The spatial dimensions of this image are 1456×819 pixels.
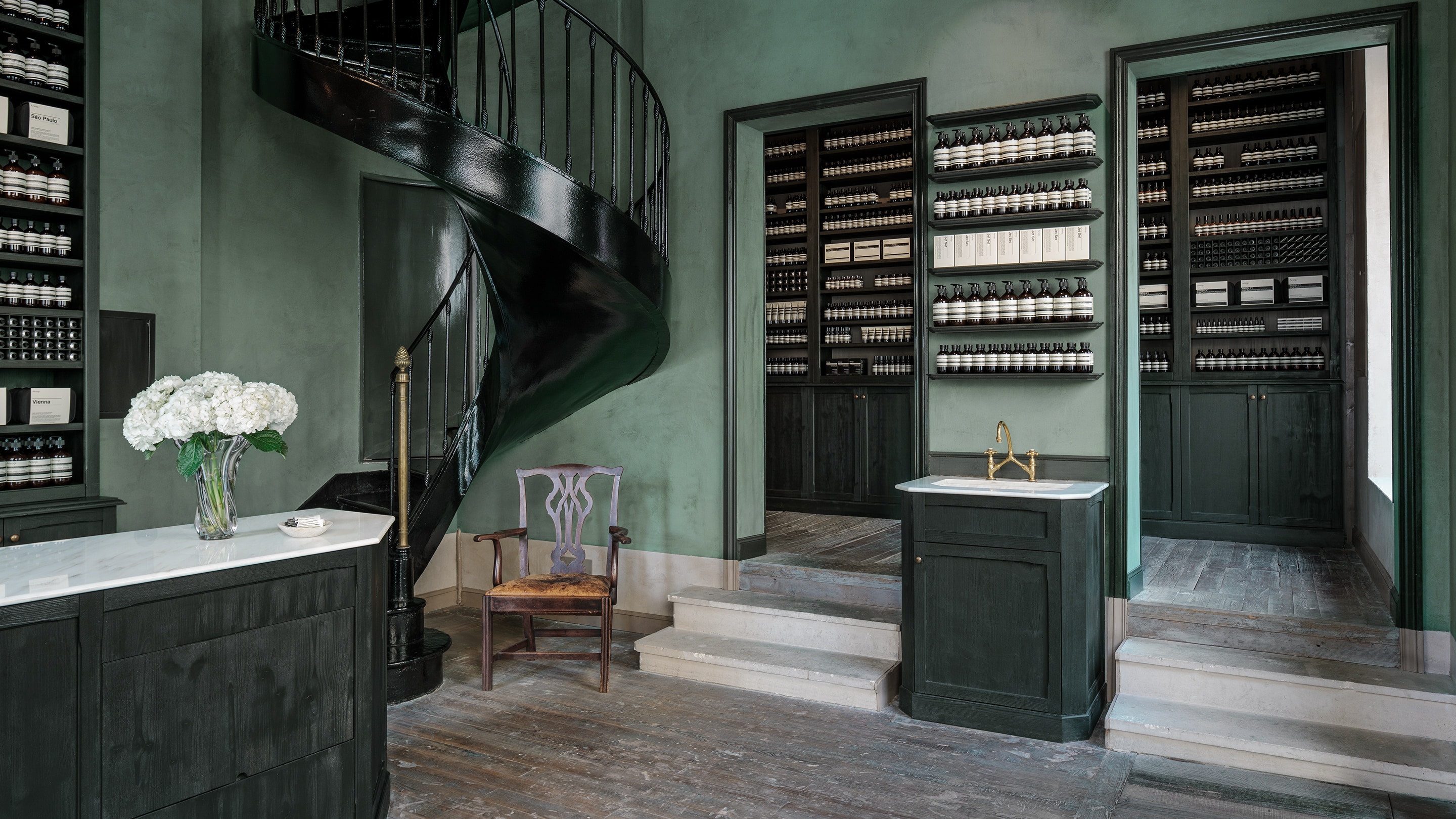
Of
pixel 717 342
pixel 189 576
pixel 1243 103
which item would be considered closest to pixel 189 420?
pixel 189 576

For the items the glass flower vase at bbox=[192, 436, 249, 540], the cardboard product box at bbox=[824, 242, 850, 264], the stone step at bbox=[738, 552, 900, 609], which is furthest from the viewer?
the cardboard product box at bbox=[824, 242, 850, 264]

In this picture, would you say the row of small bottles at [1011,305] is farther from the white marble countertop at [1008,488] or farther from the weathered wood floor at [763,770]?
the weathered wood floor at [763,770]

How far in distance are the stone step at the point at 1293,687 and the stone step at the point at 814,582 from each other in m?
1.22

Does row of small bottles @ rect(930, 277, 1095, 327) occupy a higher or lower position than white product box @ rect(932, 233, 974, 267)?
lower

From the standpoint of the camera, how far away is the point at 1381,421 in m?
5.23

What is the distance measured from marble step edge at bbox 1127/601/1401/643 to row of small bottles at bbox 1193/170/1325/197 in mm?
3665

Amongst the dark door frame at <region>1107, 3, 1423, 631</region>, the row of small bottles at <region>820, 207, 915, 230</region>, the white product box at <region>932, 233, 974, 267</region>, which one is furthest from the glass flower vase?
the row of small bottles at <region>820, 207, 915, 230</region>

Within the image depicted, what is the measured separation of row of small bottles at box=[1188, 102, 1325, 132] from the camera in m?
6.21

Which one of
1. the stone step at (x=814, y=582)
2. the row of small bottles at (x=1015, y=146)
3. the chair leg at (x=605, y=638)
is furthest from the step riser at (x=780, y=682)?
the row of small bottles at (x=1015, y=146)

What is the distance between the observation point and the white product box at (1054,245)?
167 inches

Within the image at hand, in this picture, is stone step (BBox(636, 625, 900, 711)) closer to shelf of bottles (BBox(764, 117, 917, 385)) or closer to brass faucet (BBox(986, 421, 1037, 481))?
brass faucet (BBox(986, 421, 1037, 481))

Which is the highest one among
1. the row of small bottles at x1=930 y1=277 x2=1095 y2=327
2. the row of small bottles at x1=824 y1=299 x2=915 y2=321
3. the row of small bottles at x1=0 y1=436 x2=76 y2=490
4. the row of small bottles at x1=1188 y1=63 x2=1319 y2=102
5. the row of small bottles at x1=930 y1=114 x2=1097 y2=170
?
the row of small bottles at x1=1188 y1=63 x2=1319 y2=102

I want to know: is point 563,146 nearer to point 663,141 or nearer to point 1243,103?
point 663,141

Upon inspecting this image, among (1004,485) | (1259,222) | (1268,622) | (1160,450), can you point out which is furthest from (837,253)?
(1268,622)
